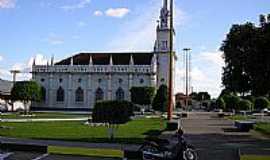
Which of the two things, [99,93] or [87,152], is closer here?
[87,152]

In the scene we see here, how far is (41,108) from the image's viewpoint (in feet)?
408

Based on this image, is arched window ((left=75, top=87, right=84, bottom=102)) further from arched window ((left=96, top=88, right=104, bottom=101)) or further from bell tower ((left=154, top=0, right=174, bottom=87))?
bell tower ((left=154, top=0, right=174, bottom=87))

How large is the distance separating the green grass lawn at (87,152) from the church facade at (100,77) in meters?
99.7

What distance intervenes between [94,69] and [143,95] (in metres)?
24.4

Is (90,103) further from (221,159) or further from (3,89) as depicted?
(221,159)

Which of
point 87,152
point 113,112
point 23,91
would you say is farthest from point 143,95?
point 87,152

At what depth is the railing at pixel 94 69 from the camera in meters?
122

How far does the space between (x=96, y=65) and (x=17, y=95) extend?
115ft

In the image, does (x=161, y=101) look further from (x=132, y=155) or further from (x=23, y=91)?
(x=132, y=155)

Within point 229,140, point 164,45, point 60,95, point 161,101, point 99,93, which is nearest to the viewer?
point 229,140

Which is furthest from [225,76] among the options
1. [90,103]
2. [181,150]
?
[90,103]

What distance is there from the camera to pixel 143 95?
10644 centimetres

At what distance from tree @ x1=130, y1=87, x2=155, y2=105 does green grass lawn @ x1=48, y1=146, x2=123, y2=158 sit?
8602 centimetres

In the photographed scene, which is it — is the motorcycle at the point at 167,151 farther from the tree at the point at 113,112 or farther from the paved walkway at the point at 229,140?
the tree at the point at 113,112
